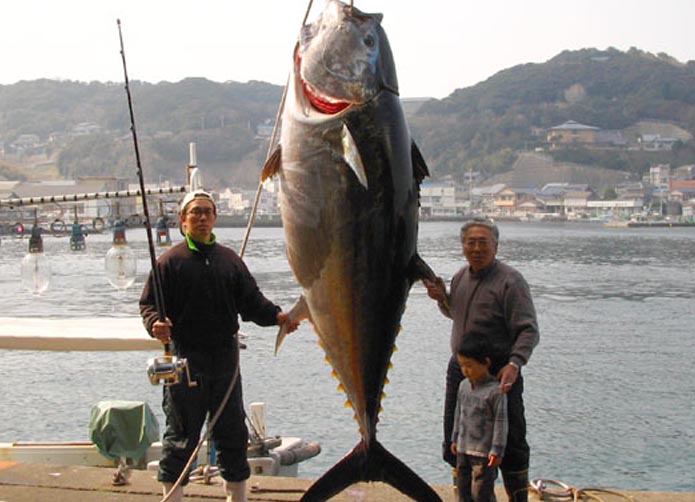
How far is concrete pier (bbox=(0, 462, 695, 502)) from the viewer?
17.1ft

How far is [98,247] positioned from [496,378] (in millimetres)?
65406

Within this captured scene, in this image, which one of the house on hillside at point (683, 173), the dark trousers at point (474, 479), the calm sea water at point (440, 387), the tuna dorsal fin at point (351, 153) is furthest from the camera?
the house on hillside at point (683, 173)

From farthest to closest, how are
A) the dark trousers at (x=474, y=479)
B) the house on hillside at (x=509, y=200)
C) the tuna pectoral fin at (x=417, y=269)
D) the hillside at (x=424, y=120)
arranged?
the house on hillside at (x=509, y=200), the hillside at (x=424, y=120), the dark trousers at (x=474, y=479), the tuna pectoral fin at (x=417, y=269)

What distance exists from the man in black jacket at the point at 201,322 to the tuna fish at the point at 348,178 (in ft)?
4.08

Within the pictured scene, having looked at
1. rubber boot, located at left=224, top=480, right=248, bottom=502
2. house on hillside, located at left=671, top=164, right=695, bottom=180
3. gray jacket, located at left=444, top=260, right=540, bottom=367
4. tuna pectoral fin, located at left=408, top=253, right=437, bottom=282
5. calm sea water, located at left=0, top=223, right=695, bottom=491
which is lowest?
calm sea water, located at left=0, top=223, right=695, bottom=491

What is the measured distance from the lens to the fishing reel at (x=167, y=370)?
417 centimetres

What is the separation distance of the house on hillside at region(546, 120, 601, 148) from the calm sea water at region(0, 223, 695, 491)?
400ft

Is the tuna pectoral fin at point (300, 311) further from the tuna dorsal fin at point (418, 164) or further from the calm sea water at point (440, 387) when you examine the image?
the calm sea water at point (440, 387)

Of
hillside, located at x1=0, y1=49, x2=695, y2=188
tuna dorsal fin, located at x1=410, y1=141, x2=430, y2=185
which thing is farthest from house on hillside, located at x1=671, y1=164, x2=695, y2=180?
tuna dorsal fin, located at x1=410, y1=141, x2=430, y2=185

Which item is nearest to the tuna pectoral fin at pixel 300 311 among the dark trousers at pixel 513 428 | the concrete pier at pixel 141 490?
the dark trousers at pixel 513 428

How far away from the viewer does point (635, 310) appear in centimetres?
3061

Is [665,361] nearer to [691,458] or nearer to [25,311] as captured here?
[691,458]

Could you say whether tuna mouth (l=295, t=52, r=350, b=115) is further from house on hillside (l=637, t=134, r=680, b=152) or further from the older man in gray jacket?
house on hillside (l=637, t=134, r=680, b=152)

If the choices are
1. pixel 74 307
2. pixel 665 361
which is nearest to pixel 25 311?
pixel 74 307
